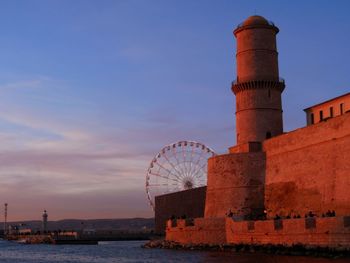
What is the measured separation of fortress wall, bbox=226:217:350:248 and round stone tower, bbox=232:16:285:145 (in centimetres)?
709

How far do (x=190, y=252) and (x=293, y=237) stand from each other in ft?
21.4

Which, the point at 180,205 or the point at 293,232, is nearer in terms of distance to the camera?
the point at 293,232

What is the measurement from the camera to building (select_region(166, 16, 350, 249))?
92.0ft

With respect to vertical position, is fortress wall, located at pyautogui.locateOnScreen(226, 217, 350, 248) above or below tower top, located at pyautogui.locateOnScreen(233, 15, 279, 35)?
below

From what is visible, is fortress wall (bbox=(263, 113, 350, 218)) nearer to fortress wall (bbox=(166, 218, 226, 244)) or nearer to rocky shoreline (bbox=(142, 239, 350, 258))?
fortress wall (bbox=(166, 218, 226, 244))

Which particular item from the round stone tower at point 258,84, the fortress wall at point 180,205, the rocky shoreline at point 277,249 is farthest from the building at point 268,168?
the fortress wall at point 180,205

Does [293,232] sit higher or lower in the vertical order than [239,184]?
lower

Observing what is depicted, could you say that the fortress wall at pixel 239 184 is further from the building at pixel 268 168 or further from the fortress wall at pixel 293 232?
the fortress wall at pixel 293 232

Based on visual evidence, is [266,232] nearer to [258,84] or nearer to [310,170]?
[310,170]

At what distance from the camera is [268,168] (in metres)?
34.2

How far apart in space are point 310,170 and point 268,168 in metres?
3.92

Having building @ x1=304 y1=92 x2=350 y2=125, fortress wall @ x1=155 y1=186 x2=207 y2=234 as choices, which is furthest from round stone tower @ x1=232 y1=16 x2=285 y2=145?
fortress wall @ x1=155 y1=186 x2=207 y2=234

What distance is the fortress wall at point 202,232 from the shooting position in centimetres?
3145

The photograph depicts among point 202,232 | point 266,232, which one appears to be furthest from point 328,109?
point 266,232
